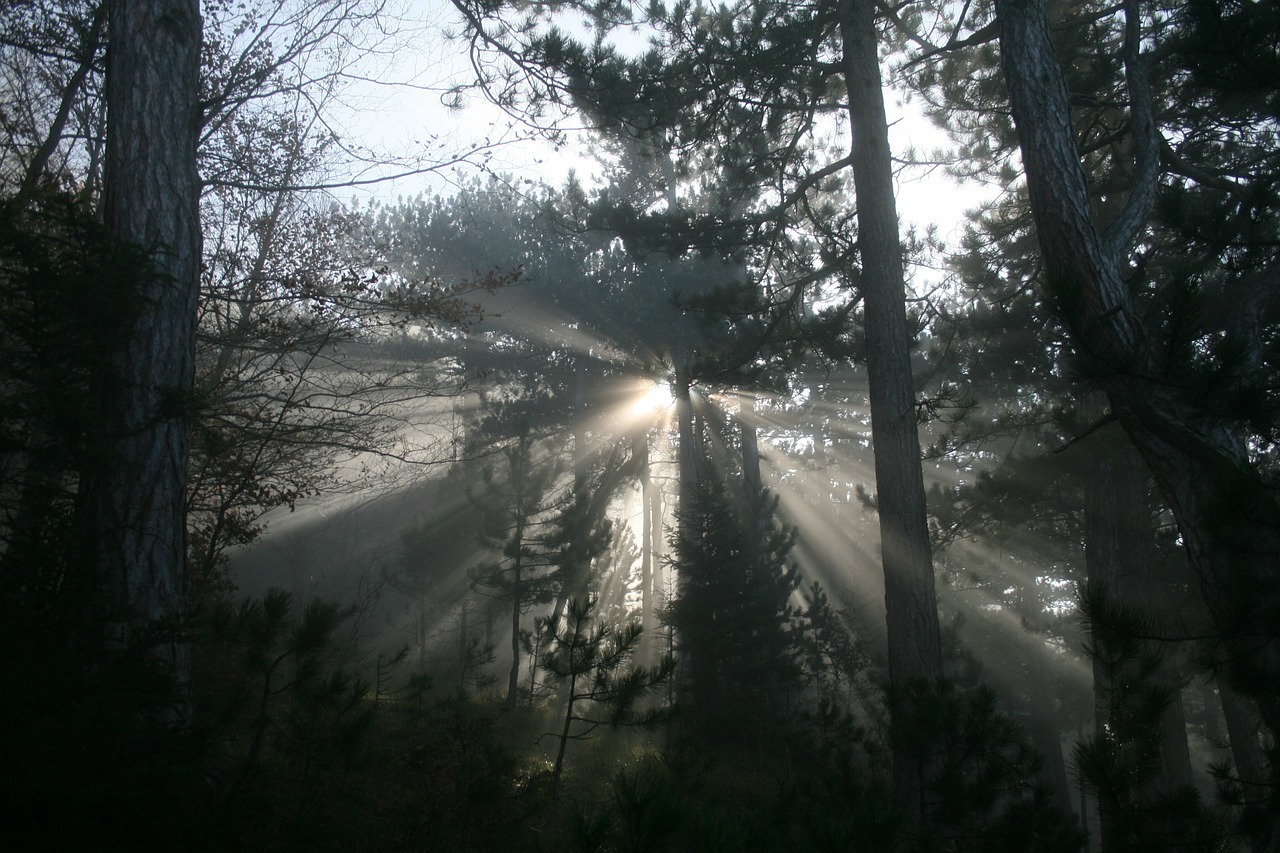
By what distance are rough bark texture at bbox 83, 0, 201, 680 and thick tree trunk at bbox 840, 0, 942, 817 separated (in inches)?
217

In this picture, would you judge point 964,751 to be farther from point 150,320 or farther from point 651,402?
point 651,402

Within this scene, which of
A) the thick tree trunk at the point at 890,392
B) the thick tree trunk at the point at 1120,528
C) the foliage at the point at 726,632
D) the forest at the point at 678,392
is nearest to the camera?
the forest at the point at 678,392

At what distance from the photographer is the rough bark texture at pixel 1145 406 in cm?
342

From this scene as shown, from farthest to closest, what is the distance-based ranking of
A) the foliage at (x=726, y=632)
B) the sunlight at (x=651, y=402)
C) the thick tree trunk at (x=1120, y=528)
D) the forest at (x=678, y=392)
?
the sunlight at (x=651, y=402)
the foliage at (x=726, y=632)
the thick tree trunk at (x=1120, y=528)
the forest at (x=678, y=392)

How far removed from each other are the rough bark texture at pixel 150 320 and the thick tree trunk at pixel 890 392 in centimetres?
550

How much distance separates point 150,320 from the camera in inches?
166

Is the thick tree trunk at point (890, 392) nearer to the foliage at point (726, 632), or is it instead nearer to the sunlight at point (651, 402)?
the foliage at point (726, 632)

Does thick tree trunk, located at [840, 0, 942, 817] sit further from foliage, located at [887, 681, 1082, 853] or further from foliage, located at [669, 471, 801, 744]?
foliage, located at [669, 471, 801, 744]

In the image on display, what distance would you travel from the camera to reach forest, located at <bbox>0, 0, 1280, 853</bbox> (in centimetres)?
317

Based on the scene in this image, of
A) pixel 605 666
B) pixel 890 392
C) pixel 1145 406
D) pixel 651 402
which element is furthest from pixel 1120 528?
pixel 651 402

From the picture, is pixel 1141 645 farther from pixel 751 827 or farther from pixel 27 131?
pixel 27 131

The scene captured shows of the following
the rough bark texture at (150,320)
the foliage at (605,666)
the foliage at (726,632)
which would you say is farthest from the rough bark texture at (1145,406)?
the foliage at (726,632)

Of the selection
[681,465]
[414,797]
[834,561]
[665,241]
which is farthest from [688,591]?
[834,561]

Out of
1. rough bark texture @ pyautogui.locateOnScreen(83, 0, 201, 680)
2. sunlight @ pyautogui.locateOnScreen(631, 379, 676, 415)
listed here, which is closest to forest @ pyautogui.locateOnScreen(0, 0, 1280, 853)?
rough bark texture @ pyautogui.locateOnScreen(83, 0, 201, 680)
